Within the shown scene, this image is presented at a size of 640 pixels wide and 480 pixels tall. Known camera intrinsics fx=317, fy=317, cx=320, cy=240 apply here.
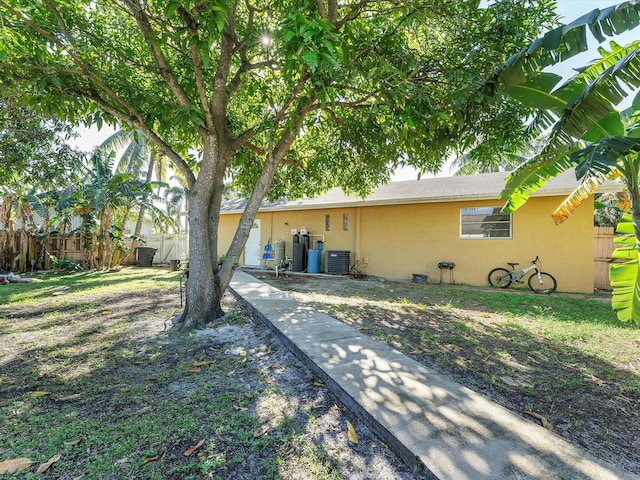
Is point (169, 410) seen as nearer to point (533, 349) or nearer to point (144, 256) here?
point (533, 349)

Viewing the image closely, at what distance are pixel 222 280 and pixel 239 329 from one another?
90cm

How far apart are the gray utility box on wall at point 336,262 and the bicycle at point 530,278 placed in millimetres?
4991

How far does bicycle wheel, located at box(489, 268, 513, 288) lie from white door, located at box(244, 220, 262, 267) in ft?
32.5

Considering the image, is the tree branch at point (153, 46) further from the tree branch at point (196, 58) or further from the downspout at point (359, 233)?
the downspout at point (359, 233)

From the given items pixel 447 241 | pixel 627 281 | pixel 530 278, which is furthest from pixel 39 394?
pixel 530 278

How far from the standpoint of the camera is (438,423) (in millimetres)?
2184

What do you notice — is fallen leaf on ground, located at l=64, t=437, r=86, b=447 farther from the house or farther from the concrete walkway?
the house

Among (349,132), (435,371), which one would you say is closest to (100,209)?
(349,132)

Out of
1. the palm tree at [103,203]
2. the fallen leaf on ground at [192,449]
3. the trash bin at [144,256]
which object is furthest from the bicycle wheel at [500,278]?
the trash bin at [144,256]

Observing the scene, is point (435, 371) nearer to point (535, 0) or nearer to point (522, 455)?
point (522, 455)

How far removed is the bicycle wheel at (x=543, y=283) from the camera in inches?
356

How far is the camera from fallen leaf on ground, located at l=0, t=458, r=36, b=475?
1894mm

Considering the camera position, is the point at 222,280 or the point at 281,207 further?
the point at 281,207

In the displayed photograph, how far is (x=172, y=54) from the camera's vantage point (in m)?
5.93
